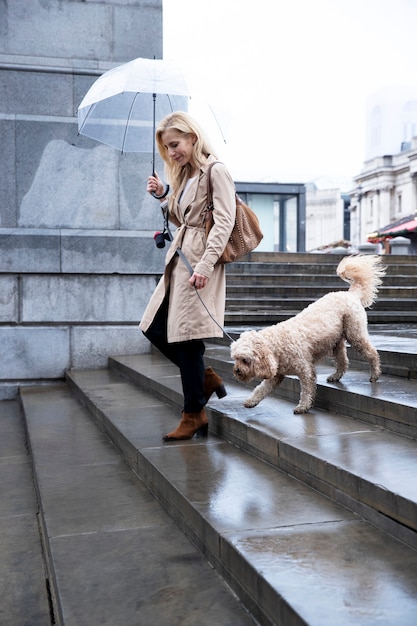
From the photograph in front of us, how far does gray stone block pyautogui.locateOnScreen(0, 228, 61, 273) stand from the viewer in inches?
363

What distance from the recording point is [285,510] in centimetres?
358

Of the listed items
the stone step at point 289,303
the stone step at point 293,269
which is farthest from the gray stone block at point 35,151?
the stone step at point 293,269

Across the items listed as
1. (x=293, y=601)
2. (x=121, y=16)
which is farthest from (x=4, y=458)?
(x=121, y=16)

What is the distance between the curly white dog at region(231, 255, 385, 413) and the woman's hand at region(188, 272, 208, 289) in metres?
0.47

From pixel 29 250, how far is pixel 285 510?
648 cm

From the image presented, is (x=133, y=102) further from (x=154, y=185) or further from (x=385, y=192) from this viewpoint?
(x=385, y=192)

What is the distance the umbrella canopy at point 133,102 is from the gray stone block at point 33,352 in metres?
3.14

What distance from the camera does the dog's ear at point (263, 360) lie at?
4.76 meters

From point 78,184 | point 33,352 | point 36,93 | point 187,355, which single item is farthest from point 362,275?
point 36,93

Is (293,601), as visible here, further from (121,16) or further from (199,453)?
(121,16)

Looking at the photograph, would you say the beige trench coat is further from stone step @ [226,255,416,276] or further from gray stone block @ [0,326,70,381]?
stone step @ [226,255,416,276]

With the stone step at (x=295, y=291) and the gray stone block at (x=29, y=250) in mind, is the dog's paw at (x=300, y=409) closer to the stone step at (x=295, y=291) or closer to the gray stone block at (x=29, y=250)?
the gray stone block at (x=29, y=250)

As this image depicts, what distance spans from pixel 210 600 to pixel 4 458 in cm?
351

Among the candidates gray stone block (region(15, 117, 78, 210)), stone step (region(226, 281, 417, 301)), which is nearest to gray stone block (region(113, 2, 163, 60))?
gray stone block (region(15, 117, 78, 210))
